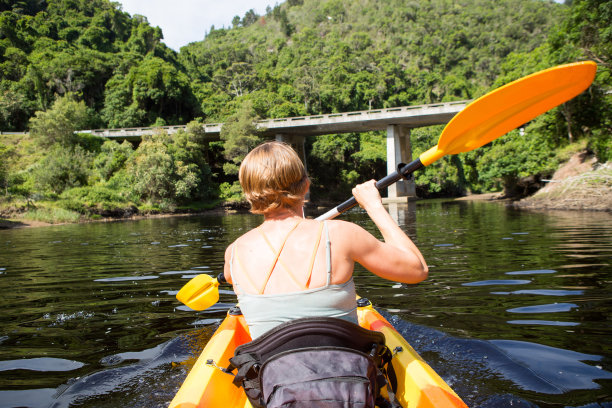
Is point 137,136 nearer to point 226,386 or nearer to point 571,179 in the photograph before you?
point 571,179

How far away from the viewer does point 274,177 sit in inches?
69.2

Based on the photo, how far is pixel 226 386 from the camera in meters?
2.21

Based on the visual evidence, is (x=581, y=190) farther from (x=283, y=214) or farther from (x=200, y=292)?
(x=283, y=214)

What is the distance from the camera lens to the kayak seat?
1.48 meters

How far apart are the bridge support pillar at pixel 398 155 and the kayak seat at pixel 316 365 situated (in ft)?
116

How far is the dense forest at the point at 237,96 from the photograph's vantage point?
27453 millimetres

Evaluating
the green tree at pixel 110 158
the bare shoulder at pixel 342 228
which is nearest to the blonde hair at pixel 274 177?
the bare shoulder at pixel 342 228

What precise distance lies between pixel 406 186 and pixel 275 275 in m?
38.5

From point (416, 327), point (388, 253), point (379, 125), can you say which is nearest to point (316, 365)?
point (388, 253)

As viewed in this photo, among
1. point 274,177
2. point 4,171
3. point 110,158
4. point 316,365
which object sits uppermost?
point 110,158

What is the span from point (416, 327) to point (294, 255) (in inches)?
104

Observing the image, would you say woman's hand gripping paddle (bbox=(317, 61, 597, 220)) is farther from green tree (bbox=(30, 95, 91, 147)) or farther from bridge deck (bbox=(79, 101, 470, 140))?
green tree (bbox=(30, 95, 91, 147))

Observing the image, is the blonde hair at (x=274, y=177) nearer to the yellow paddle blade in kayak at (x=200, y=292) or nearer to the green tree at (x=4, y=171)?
the yellow paddle blade in kayak at (x=200, y=292)

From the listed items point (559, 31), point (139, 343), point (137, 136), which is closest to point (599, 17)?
point (559, 31)
